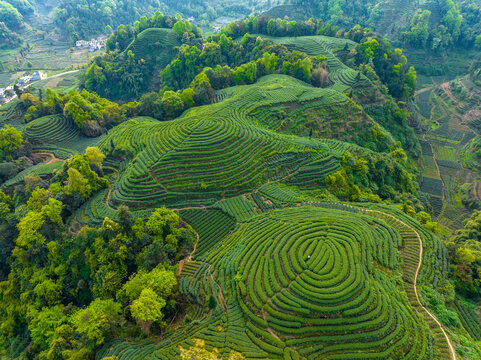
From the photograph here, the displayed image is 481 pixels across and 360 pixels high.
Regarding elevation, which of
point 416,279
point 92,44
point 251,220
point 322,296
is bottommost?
point 416,279

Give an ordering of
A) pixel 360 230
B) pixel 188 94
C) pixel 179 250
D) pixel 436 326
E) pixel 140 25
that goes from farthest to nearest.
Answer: pixel 140 25 → pixel 188 94 → pixel 179 250 → pixel 360 230 → pixel 436 326

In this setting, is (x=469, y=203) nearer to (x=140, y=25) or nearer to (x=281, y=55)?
(x=281, y=55)

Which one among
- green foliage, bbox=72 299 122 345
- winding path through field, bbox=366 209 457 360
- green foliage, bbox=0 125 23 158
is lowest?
green foliage, bbox=72 299 122 345

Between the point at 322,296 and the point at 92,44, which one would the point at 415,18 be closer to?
the point at 322,296

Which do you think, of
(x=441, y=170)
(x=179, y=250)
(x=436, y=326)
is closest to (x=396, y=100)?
(x=441, y=170)

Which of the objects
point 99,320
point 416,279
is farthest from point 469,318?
point 99,320

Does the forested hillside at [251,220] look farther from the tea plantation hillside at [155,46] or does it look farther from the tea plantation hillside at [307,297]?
the tea plantation hillside at [155,46]

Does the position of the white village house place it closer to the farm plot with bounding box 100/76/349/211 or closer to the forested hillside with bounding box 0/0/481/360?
the forested hillside with bounding box 0/0/481/360

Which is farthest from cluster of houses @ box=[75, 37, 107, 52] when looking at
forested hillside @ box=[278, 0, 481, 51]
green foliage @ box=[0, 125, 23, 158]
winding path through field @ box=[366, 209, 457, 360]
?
winding path through field @ box=[366, 209, 457, 360]
